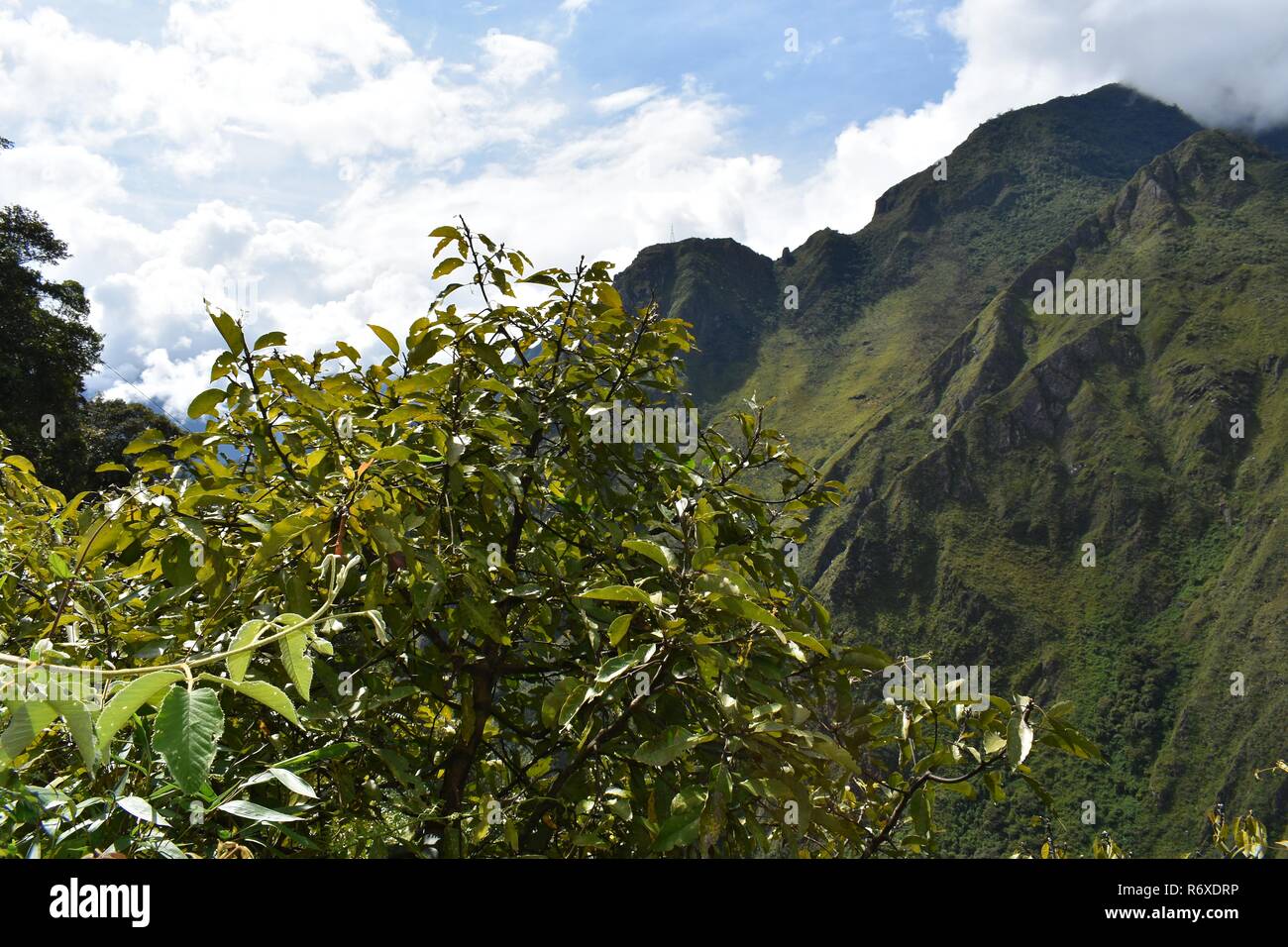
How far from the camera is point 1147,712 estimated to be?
84.2 m

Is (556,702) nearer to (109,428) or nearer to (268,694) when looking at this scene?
(268,694)

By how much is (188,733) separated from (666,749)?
101 cm

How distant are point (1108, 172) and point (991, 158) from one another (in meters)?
26.0

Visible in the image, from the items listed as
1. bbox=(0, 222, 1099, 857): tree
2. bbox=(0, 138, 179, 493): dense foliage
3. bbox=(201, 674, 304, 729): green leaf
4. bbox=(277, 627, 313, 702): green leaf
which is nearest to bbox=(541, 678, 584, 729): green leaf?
bbox=(0, 222, 1099, 857): tree

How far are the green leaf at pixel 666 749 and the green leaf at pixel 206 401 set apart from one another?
1546 millimetres

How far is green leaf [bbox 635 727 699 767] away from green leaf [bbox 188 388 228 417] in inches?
60.9

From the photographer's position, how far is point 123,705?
800 millimetres

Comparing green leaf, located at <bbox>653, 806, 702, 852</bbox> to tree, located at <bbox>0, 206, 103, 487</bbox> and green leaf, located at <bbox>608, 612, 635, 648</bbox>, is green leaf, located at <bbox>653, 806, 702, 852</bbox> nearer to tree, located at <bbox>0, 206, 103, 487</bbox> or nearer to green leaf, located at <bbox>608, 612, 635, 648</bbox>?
green leaf, located at <bbox>608, 612, 635, 648</bbox>

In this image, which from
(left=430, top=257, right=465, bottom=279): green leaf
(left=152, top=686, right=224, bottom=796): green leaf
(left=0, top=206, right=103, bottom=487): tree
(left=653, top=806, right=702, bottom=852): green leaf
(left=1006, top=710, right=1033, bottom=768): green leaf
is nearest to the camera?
(left=152, top=686, right=224, bottom=796): green leaf

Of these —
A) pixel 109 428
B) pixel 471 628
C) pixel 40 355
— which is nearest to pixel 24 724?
pixel 471 628

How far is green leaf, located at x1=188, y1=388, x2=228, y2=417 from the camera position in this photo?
7.47 ft

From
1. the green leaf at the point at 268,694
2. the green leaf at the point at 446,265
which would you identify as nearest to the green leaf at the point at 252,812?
the green leaf at the point at 268,694
